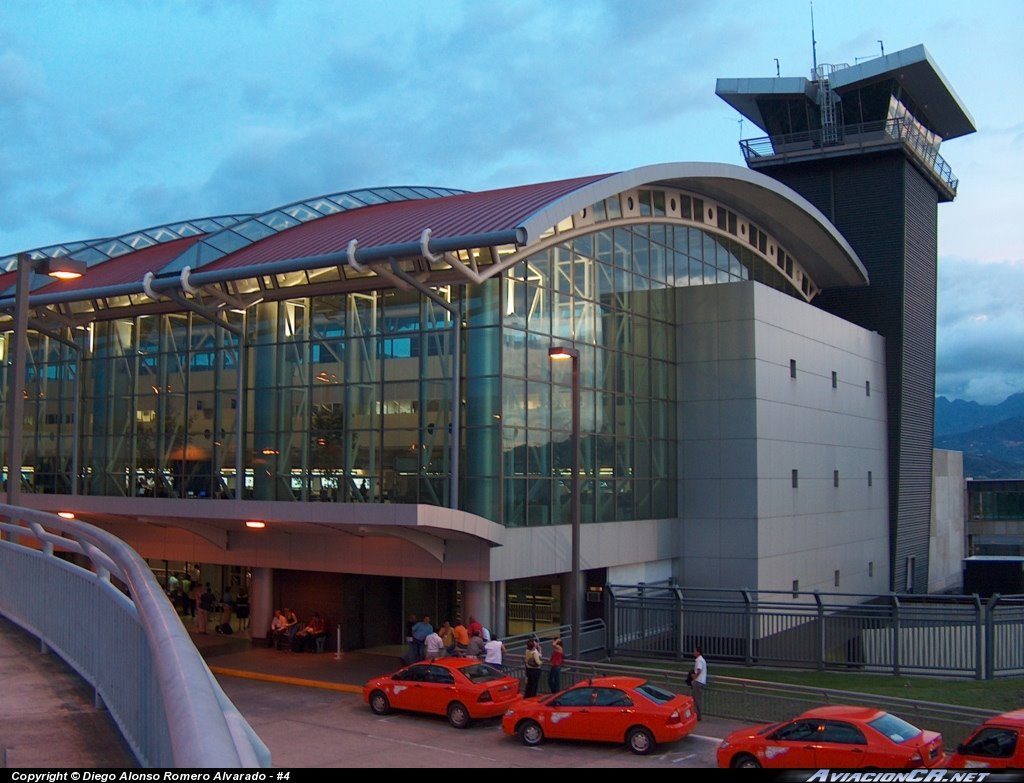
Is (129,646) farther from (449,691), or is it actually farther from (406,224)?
(406,224)

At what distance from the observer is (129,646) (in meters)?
8.02

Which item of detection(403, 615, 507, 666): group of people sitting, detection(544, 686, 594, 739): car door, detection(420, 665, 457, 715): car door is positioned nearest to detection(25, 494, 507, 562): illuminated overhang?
detection(403, 615, 507, 666): group of people sitting

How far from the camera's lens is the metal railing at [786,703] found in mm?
19234

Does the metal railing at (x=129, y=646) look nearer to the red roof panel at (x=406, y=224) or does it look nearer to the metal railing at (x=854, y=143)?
the red roof panel at (x=406, y=224)

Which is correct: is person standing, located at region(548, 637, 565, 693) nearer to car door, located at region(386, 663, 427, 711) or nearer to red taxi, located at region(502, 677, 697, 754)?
car door, located at region(386, 663, 427, 711)

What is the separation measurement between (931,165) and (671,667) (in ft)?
106

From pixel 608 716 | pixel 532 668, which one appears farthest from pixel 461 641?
pixel 608 716

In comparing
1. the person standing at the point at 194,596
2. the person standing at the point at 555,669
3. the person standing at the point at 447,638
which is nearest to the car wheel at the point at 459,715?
the person standing at the point at 555,669

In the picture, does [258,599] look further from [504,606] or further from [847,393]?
[847,393]

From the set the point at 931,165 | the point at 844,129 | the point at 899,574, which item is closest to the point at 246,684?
the point at 899,574

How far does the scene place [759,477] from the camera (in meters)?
33.9

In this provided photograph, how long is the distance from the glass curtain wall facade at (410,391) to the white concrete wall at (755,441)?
95 cm

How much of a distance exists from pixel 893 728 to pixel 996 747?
4.75 feet

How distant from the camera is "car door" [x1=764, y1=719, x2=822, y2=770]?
1612 centimetres
